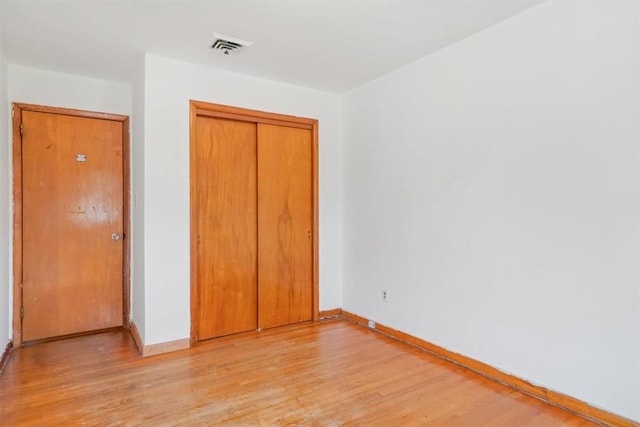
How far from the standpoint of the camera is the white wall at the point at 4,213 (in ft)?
9.30

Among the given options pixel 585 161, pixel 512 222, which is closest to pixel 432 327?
pixel 512 222

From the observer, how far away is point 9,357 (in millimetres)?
2918

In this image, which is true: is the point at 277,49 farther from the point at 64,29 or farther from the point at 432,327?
the point at 432,327

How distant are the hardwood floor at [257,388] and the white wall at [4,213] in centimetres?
31

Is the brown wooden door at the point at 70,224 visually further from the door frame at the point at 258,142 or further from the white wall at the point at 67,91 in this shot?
the door frame at the point at 258,142

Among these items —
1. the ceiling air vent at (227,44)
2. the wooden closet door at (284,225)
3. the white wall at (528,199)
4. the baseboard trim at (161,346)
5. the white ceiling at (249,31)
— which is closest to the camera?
the white wall at (528,199)

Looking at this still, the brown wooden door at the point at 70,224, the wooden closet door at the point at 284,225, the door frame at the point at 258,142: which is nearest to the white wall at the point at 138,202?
the brown wooden door at the point at 70,224

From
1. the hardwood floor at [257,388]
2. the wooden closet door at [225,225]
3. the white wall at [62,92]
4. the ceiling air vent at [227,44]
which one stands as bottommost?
the hardwood floor at [257,388]

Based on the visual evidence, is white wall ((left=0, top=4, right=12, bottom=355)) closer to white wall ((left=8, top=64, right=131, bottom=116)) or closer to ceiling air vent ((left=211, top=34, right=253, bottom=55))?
white wall ((left=8, top=64, right=131, bottom=116))

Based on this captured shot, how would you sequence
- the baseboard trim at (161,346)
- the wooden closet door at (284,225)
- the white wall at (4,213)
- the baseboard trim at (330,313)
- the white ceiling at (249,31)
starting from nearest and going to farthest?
1. the white ceiling at (249,31)
2. the white wall at (4,213)
3. the baseboard trim at (161,346)
4. the wooden closet door at (284,225)
5. the baseboard trim at (330,313)

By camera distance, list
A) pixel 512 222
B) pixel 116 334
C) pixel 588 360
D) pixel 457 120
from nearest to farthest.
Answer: pixel 588 360 → pixel 512 222 → pixel 457 120 → pixel 116 334

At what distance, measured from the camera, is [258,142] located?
11.7ft

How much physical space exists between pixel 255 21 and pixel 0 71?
2087 millimetres

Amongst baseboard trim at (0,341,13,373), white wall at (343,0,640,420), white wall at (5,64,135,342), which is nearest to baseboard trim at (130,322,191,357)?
baseboard trim at (0,341,13,373)
